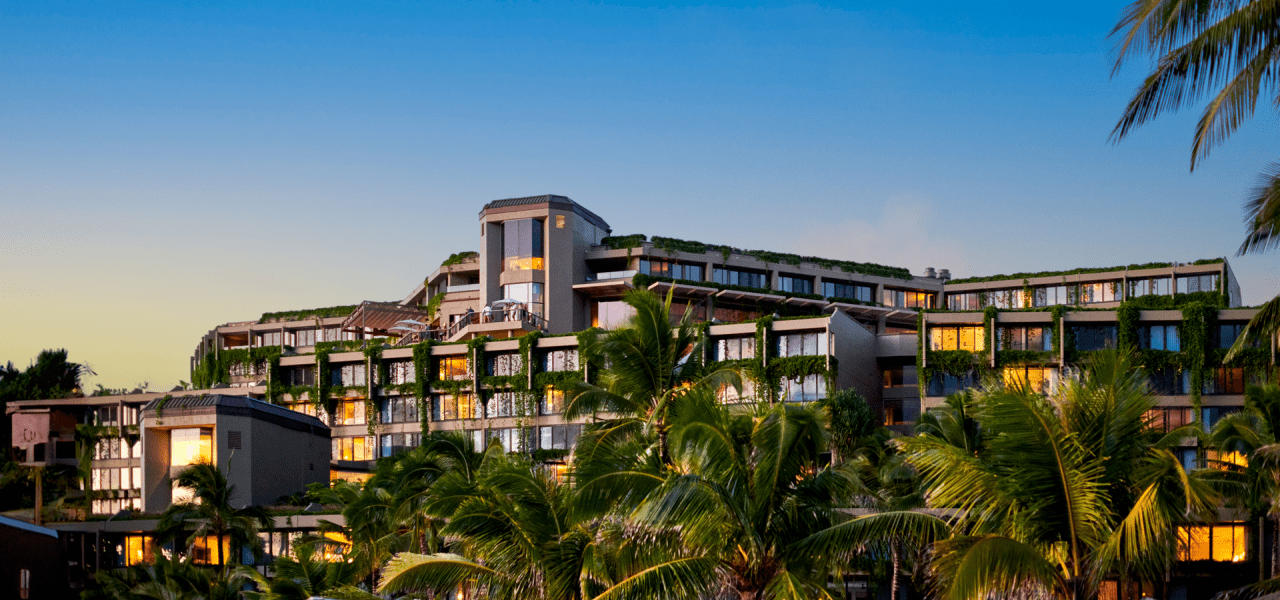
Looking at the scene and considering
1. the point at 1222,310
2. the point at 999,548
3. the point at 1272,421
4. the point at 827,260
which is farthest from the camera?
the point at 827,260

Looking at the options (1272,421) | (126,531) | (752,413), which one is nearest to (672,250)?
(126,531)

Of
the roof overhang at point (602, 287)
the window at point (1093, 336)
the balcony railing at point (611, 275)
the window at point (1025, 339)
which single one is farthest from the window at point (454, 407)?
the window at point (1093, 336)

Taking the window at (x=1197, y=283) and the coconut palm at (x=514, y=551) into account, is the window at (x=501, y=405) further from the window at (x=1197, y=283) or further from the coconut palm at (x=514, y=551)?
the coconut palm at (x=514, y=551)

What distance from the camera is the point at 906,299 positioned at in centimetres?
10569

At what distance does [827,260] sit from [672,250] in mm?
14417

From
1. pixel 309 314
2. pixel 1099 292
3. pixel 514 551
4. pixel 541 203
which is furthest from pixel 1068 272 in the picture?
pixel 514 551

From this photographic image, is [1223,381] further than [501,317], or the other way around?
[501,317]

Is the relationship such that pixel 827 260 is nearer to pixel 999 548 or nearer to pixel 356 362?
pixel 356 362

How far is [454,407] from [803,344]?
78.0 ft

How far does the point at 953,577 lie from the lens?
1705cm

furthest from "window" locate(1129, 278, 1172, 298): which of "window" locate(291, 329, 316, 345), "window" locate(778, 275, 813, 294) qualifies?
"window" locate(291, 329, 316, 345)

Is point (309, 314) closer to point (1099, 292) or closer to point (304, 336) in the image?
point (304, 336)

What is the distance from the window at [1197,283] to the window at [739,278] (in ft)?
102

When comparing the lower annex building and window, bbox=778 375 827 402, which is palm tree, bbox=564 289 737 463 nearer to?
the lower annex building
